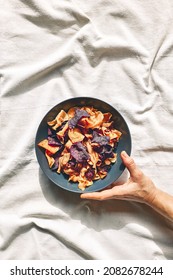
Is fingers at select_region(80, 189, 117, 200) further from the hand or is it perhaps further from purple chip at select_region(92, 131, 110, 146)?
purple chip at select_region(92, 131, 110, 146)

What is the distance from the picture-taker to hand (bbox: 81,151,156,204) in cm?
131

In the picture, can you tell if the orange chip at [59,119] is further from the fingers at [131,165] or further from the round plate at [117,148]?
the fingers at [131,165]

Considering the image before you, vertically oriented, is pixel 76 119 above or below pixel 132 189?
above

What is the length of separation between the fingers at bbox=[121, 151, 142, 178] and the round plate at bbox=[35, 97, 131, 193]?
0.03 meters

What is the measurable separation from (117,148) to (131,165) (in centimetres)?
8

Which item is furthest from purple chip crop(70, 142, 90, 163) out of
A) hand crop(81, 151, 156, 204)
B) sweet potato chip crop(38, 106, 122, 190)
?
hand crop(81, 151, 156, 204)

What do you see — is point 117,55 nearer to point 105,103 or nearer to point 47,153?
point 105,103

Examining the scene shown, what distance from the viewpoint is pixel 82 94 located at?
1415mm

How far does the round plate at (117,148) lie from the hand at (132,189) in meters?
0.03

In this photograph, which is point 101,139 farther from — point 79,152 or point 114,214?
point 114,214

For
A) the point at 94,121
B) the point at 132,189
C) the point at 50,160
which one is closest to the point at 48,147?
the point at 50,160

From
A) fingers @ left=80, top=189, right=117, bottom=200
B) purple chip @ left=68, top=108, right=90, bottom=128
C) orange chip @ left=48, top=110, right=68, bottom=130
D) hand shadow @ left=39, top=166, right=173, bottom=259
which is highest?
purple chip @ left=68, top=108, right=90, bottom=128
